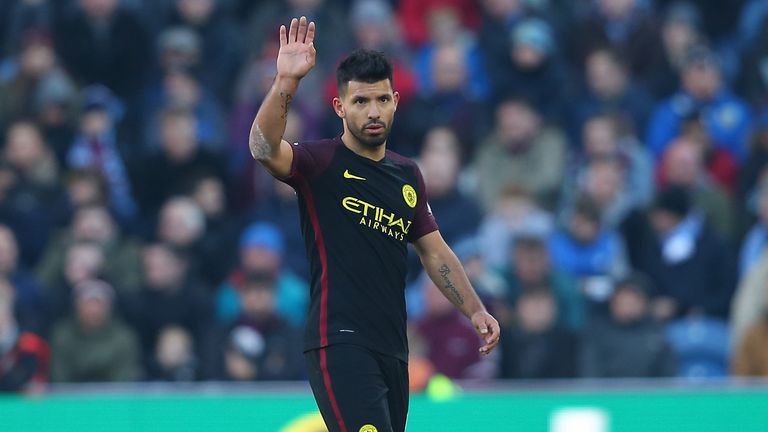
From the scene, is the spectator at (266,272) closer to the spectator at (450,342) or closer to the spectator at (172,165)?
the spectator at (172,165)

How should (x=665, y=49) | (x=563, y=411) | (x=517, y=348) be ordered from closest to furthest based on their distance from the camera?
(x=563, y=411)
(x=517, y=348)
(x=665, y=49)

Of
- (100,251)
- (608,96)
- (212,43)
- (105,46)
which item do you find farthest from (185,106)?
(608,96)

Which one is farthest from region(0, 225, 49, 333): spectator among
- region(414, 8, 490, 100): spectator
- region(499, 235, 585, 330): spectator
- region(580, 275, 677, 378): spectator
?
region(580, 275, 677, 378): spectator

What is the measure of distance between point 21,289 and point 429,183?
10.6 ft

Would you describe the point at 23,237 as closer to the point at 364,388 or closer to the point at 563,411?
the point at 563,411

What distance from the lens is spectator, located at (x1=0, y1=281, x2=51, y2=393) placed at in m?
11.1

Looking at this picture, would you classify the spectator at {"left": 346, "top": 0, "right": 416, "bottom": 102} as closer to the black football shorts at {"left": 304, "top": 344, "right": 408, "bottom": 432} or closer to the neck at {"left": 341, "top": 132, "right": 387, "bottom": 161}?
the neck at {"left": 341, "top": 132, "right": 387, "bottom": 161}

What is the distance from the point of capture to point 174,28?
14.4m

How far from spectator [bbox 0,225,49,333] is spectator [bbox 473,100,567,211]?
11.9 feet

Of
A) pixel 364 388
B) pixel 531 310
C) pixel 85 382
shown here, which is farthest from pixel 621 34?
pixel 364 388

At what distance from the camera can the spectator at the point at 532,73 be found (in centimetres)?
1348

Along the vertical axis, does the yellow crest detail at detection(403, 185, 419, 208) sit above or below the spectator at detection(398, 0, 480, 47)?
below

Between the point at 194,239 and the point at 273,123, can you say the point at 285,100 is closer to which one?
Result: the point at 273,123

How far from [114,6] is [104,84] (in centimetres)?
71
